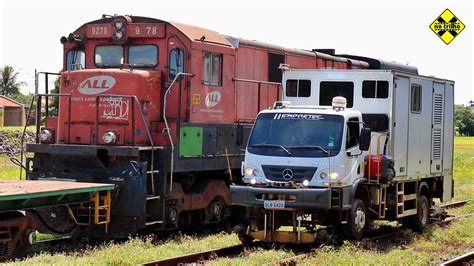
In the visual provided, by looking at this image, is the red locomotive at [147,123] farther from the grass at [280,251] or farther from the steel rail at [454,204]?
the steel rail at [454,204]

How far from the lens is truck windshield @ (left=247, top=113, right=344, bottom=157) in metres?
13.8

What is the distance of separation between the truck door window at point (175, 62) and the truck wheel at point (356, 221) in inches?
174

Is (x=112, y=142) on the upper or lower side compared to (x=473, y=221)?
upper

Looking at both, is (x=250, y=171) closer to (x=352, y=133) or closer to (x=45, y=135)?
(x=352, y=133)

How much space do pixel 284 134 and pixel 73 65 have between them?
16.8 feet

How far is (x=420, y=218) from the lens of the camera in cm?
1717

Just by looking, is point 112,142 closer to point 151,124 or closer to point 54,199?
point 151,124

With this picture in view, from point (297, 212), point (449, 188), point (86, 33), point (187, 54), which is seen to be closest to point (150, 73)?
point (187, 54)

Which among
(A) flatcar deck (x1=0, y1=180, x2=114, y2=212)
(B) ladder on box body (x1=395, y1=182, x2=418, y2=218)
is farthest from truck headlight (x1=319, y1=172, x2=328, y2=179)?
(A) flatcar deck (x1=0, y1=180, x2=114, y2=212)

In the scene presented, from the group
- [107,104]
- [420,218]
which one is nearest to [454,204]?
[420,218]

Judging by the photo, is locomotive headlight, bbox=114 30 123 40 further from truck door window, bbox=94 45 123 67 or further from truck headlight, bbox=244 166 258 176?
truck headlight, bbox=244 166 258 176

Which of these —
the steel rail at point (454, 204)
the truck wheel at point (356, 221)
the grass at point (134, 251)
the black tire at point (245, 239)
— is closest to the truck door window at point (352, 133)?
the truck wheel at point (356, 221)

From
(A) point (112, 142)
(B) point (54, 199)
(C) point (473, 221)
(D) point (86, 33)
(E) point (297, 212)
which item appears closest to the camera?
(B) point (54, 199)

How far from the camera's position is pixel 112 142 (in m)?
14.9
